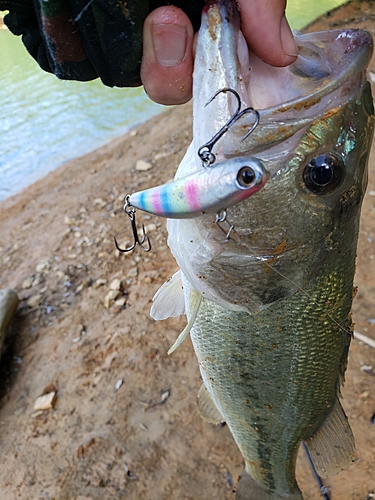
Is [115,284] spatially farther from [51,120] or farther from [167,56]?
[51,120]

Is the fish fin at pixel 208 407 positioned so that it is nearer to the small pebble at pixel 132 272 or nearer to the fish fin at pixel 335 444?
the fish fin at pixel 335 444

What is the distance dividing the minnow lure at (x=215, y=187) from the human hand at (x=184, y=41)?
306mm

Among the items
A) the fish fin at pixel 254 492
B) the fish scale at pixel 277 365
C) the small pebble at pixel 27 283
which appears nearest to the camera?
the fish scale at pixel 277 365

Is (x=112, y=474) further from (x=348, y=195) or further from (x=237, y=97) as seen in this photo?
(x=237, y=97)

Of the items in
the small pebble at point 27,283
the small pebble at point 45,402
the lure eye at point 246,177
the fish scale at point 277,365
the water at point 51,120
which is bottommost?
the water at point 51,120

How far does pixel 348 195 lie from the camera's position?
1095 millimetres

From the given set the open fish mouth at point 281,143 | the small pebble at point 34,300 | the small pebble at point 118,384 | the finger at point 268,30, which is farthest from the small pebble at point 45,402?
the finger at point 268,30

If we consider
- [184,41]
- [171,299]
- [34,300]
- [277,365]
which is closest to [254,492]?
[277,365]

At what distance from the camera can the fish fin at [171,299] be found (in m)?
1.59

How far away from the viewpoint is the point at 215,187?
792 mm

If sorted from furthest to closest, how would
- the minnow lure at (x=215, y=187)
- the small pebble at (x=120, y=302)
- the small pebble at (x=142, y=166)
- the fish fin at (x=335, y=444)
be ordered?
the small pebble at (x=142, y=166)
the small pebble at (x=120, y=302)
the fish fin at (x=335, y=444)
the minnow lure at (x=215, y=187)

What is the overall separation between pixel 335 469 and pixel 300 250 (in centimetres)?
97

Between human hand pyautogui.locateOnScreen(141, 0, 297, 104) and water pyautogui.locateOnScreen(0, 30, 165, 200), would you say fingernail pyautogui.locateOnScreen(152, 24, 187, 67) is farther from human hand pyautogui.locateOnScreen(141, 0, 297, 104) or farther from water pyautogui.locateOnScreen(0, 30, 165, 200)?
water pyautogui.locateOnScreen(0, 30, 165, 200)

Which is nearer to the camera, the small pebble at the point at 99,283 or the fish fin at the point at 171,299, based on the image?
the fish fin at the point at 171,299
